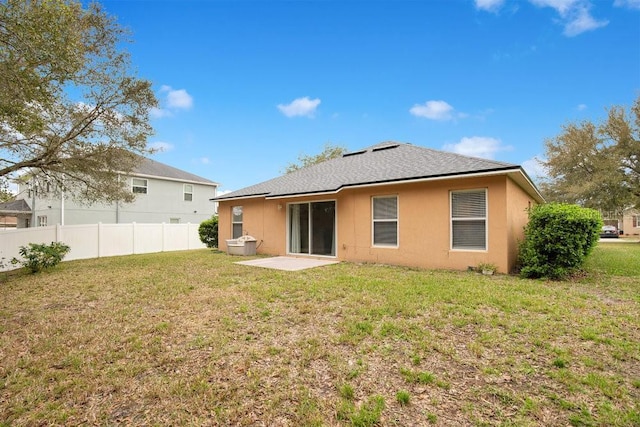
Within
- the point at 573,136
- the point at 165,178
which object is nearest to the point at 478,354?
the point at 165,178

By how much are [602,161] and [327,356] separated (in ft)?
101

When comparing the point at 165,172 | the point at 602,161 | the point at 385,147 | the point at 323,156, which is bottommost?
the point at 385,147

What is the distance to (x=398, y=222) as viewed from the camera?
9711 millimetres

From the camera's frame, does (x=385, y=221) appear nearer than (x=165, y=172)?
Yes

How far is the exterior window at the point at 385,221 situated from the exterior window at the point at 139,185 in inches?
700

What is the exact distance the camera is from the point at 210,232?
17.5 metres

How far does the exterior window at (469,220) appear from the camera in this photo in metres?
8.34

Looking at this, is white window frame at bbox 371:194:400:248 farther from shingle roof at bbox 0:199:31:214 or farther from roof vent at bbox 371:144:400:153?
shingle roof at bbox 0:199:31:214

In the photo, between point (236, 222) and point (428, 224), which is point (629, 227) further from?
point (236, 222)

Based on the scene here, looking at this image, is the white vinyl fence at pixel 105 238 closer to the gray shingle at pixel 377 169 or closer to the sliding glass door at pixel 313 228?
the gray shingle at pixel 377 169

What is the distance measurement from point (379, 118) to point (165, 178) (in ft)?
51.6

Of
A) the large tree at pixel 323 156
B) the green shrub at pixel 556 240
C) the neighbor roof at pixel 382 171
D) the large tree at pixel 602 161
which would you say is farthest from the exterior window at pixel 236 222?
the large tree at pixel 602 161

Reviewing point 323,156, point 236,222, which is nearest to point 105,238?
point 236,222

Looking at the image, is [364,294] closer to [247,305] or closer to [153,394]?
[247,305]
